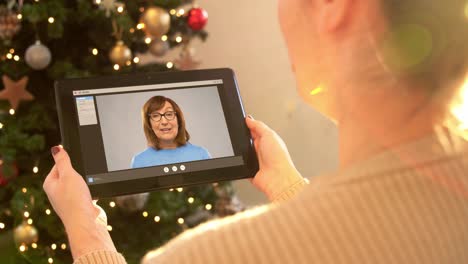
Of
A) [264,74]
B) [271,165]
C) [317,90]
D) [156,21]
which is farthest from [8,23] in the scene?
[317,90]

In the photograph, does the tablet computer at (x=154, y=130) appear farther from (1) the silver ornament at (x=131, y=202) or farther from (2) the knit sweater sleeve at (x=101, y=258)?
(1) the silver ornament at (x=131, y=202)

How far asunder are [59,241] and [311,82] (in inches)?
58.8

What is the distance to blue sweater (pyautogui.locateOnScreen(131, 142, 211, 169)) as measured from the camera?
106cm

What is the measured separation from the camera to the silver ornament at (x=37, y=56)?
169 cm

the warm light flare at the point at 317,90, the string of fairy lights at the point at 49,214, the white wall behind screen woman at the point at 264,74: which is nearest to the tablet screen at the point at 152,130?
the warm light flare at the point at 317,90

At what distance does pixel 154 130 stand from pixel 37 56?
0.76 m

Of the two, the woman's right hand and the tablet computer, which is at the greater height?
the tablet computer

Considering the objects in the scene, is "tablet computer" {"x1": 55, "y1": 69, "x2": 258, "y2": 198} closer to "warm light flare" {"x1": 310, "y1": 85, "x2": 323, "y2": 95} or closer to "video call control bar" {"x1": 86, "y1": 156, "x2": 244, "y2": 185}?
"video call control bar" {"x1": 86, "y1": 156, "x2": 244, "y2": 185}

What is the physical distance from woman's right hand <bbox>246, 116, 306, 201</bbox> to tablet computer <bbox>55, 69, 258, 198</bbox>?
0.02 metres

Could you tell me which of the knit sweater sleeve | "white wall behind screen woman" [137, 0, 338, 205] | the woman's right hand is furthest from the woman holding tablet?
"white wall behind screen woman" [137, 0, 338, 205]

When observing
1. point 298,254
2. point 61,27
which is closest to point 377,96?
point 298,254

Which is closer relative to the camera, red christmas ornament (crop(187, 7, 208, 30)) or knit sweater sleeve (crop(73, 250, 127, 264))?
knit sweater sleeve (crop(73, 250, 127, 264))

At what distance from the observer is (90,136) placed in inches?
41.4

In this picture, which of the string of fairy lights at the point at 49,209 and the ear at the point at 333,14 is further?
the string of fairy lights at the point at 49,209
